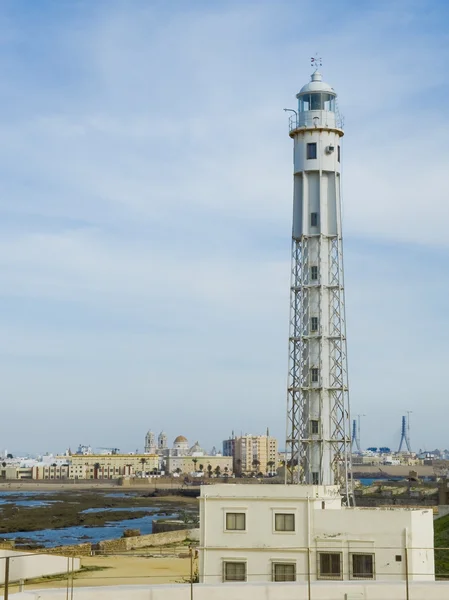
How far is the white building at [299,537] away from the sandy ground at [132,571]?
5.60 metres

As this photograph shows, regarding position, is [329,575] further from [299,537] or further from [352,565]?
[299,537]

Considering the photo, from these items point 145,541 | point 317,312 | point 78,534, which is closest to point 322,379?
point 317,312

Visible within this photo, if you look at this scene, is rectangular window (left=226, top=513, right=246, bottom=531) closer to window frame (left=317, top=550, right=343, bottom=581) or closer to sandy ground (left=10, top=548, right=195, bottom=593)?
window frame (left=317, top=550, right=343, bottom=581)

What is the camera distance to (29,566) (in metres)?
34.8

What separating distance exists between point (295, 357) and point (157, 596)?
28.7 meters

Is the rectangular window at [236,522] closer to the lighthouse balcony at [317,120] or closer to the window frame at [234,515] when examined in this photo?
the window frame at [234,515]

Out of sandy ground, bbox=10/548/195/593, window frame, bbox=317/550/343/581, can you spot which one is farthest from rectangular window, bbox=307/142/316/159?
window frame, bbox=317/550/343/581

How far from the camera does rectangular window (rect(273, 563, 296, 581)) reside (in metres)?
32.2

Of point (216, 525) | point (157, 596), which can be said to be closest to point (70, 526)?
point (216, 525)

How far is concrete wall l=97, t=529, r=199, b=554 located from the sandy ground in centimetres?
239

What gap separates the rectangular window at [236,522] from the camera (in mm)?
33656

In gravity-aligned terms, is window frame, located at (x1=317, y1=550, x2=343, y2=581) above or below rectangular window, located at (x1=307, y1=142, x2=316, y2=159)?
below

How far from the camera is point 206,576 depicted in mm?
32531

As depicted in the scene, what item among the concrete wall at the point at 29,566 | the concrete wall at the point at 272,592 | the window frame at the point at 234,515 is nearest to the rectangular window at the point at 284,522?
the window frame at the point at 234,515
